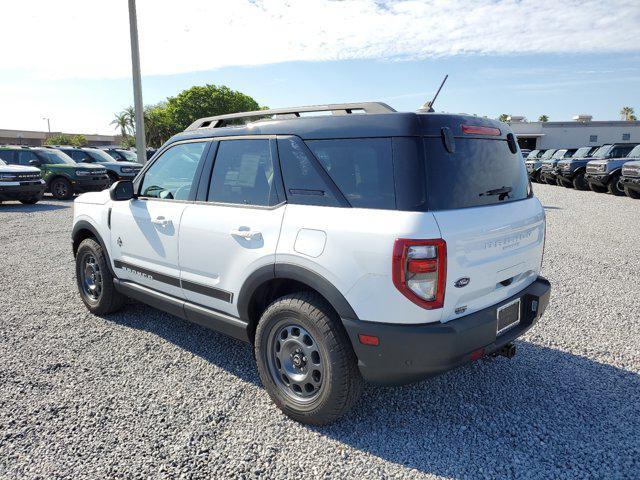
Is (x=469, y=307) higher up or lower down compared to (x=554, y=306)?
higher up

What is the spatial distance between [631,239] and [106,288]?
911 cm

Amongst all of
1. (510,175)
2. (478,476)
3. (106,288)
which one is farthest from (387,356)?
(106,288)

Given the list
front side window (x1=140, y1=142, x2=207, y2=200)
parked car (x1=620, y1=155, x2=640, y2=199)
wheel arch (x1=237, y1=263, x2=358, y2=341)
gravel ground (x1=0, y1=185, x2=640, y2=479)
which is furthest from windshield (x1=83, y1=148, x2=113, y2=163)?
parked car (x1=620, y1=155, x2=640, y2=199)

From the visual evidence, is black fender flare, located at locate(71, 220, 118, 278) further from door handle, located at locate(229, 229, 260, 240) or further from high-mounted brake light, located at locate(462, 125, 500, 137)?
high-mounted brake light, located at locate(462, 125, 500, 137)

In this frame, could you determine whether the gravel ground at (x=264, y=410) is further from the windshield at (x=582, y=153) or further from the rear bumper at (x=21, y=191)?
the windshield at (x=582, y=153)

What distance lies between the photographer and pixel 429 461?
257 centimetres

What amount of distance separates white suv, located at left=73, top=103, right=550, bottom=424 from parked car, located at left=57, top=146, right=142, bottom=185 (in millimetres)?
14916

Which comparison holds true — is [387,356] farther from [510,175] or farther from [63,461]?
[63,461]

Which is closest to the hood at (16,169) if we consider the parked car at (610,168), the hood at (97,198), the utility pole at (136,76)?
the utility pole at (136,76)

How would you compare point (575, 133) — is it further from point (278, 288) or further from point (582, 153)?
point (278, 288)

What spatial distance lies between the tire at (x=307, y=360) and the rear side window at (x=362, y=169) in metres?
0.67

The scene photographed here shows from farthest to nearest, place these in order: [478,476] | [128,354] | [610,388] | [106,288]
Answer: [106,288]
[128,354]
[610,388]
[478,476]

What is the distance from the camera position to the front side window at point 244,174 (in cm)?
305

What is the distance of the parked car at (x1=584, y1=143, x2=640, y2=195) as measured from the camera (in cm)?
1719
